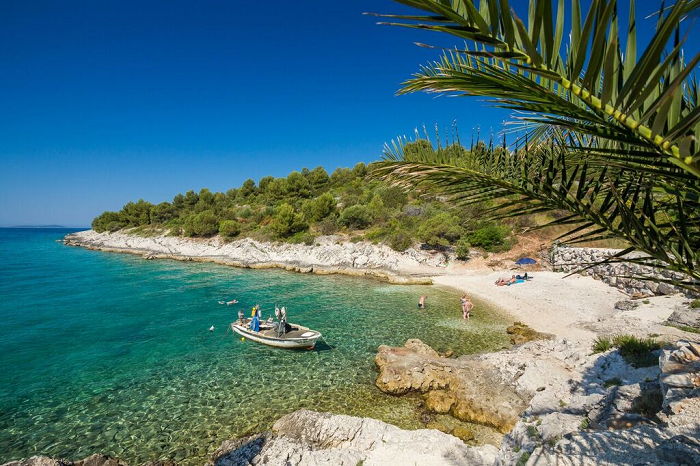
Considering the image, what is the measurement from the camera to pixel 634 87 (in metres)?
1.09

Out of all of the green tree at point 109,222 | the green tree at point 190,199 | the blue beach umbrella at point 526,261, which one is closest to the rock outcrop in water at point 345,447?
the blue beach umbrella at point 526,261

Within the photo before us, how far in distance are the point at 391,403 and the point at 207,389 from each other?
18.7 feet

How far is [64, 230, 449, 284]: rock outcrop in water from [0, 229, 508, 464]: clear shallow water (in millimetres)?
4614

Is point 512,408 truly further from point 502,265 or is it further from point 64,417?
point 502,265

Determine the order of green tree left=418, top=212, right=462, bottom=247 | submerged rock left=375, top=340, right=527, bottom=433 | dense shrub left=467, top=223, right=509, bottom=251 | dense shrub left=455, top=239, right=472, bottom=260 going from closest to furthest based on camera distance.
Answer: submerged rock left=375, top=340, right=527, bottom=433 → dense shrub left=455, top=239, right=472, bottom=260 → dense shrub left=467, top=223, right=509, bottom=251 → green tree left=418, top=212, right=462, bottom=247

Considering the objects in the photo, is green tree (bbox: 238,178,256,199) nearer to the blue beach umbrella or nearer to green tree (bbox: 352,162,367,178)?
green tree (bbox: 352,162,367,178)

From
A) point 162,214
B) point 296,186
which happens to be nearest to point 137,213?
point 162,214

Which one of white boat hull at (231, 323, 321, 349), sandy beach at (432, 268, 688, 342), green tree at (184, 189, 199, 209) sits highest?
green tree at (184, 189, 199, 209)

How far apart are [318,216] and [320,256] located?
32.7 ft

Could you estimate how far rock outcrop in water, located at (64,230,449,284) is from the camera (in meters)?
28.8

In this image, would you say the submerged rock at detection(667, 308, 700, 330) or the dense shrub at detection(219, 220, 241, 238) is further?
the dense shrub at detection(219, 220, 241, 238)

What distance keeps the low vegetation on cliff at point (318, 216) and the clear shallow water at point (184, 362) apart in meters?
5.97

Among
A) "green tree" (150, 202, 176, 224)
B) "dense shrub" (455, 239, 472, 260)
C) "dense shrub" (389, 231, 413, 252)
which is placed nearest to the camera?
"dense shrub" (455, 239, 472, 260)

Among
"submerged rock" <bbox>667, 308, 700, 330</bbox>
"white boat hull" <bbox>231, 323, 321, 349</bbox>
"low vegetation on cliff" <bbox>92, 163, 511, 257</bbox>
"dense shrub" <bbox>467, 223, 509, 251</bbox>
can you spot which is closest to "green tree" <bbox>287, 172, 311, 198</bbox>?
"low vegetation on cliff" <bbox>92, 163, 511, 257</bbox>
